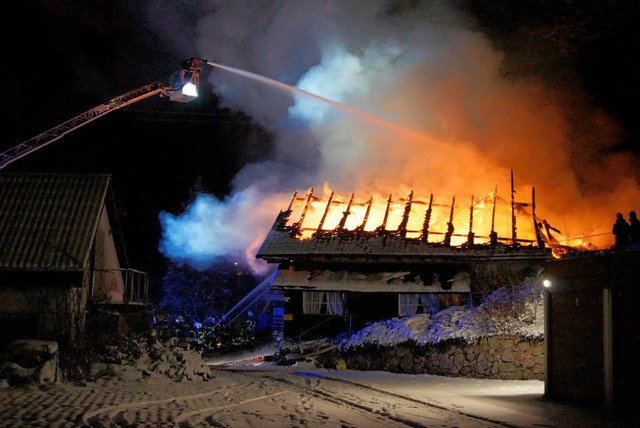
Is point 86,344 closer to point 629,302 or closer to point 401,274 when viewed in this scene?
point 401,274

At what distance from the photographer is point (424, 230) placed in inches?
988

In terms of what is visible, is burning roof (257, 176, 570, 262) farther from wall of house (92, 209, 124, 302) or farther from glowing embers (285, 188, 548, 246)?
wall of house (92, 209, 124, 302)

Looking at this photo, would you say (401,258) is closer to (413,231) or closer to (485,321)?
(413,231)

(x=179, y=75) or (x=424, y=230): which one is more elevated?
(x=179, y=75)

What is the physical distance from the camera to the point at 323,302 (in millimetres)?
25203

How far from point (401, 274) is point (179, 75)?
1203 cm

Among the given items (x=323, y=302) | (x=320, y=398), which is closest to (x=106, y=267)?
(x=323, y=302)

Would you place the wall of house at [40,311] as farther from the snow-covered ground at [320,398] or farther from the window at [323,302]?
the window at [323,302]

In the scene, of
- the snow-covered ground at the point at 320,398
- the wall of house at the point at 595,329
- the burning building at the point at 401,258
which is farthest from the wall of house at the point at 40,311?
the wall of house at the point at 595,329

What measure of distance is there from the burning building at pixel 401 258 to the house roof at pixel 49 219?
7.49 m

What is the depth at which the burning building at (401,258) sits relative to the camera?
921 inches

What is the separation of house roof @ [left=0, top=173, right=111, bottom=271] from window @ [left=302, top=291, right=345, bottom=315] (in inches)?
366

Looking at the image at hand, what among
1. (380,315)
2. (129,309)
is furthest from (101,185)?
(380,315)

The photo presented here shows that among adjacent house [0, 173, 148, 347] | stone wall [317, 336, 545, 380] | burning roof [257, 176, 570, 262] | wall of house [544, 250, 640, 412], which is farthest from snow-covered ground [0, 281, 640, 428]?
adjacent house [0, 173, 148, 347]
